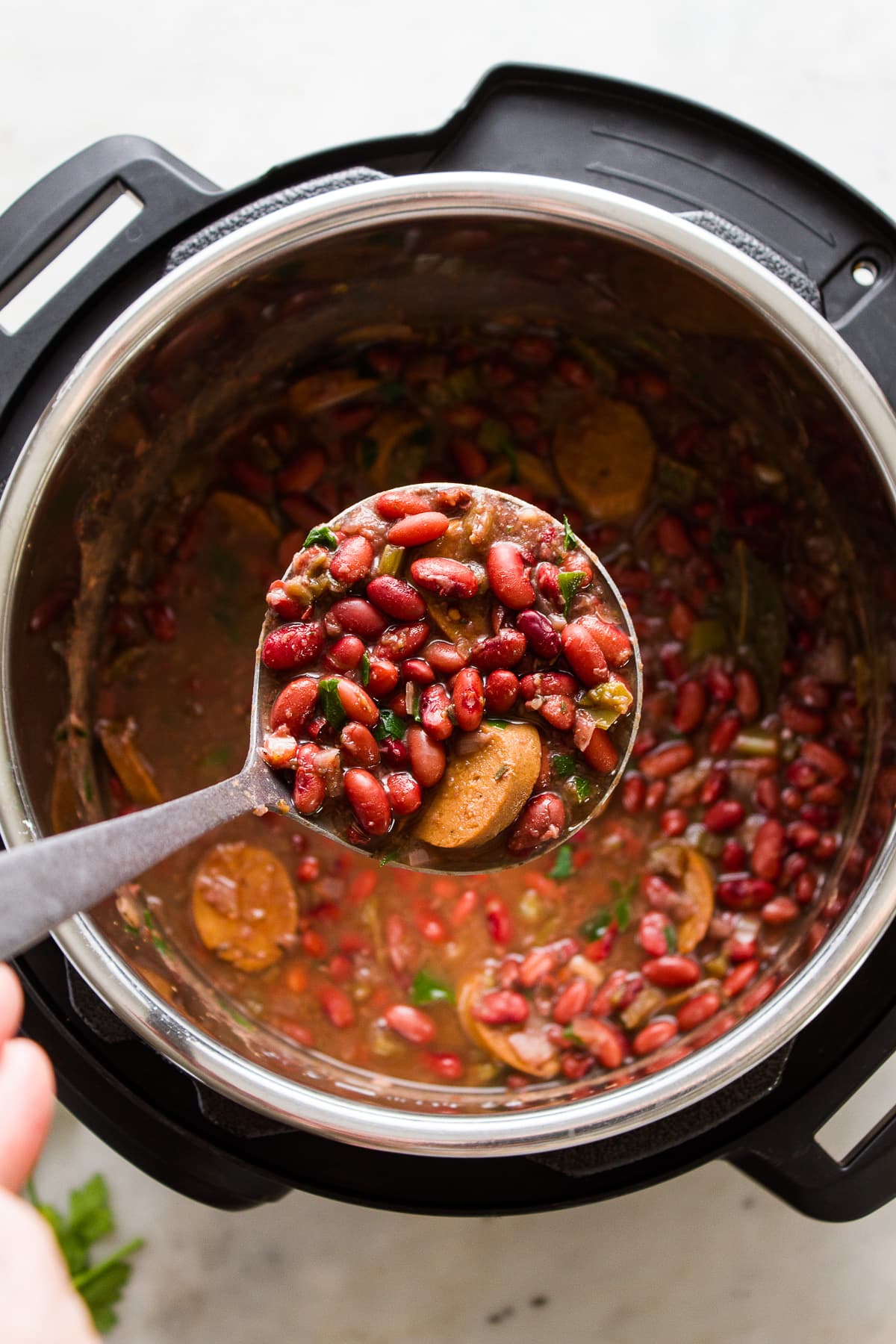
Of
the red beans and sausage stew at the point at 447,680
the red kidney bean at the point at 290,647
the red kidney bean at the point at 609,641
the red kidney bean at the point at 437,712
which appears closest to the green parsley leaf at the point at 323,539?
the red beans and sausage stew at the point at 447,680

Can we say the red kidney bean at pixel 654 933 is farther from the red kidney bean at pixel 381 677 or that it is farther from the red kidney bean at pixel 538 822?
the red kidney bean at pixel 381 677

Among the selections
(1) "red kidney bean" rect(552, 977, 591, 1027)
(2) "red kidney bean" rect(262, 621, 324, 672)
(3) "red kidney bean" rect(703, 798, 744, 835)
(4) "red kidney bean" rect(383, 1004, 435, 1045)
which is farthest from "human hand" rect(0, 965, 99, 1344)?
(3) "red kidney bean" rect(703, 798, 744, 835)

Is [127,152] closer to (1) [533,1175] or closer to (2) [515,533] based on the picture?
(2) [515,533]

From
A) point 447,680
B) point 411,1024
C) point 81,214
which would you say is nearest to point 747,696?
point 447,680

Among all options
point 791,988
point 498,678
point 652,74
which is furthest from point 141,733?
point 652,74

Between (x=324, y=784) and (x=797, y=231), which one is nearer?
(x=324, y=784)

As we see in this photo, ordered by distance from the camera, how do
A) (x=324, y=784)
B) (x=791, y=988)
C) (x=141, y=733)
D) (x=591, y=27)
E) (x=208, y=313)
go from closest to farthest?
(x=324, y=784), (x=791, y=988), (x=208, y=313), (x=141, y=733), (x=591, y=27)

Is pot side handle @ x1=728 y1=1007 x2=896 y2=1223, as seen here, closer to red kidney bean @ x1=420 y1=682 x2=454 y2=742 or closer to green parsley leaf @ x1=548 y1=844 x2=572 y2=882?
green parsley leaf @ x1=548 y1=844 x2=572 y2=882
